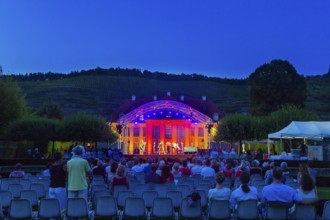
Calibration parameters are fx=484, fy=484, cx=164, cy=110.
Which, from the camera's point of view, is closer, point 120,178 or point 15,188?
point 120,178

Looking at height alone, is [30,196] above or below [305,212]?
above

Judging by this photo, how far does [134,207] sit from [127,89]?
334 feet

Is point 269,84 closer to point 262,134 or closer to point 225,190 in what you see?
point 262,134

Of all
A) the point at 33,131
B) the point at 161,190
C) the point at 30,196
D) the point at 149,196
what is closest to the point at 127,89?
the point at 33,131

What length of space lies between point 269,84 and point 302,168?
47.3 metres

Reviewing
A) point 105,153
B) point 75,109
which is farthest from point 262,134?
point 75,109

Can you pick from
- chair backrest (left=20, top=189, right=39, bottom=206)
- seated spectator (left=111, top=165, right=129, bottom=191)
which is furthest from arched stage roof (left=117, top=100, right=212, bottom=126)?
chair backrest (left=20, top=189, right=39, bottom=206)

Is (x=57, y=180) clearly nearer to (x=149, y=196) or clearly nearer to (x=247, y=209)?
(x=149, y=196)

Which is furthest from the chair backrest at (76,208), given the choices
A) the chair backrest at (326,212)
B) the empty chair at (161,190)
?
the chair backrest at (326,212)

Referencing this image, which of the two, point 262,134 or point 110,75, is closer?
point 262,134

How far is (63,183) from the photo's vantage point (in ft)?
30.3

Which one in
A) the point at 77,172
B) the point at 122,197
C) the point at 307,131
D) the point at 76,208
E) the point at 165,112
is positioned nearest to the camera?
the point at 76,208

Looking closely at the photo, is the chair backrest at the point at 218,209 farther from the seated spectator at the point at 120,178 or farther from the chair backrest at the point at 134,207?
the seated spectator at the point at 120,178

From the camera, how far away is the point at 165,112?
53.2 meters
